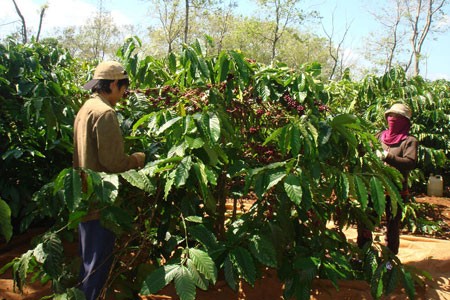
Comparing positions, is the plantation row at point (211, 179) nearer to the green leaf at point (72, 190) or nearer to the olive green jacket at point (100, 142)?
the green leaf at point (72, 190)

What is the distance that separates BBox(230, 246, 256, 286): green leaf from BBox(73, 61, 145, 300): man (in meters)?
0.66

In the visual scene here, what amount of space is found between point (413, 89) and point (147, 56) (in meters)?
3.06

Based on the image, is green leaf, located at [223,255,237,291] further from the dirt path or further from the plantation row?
the dirt path

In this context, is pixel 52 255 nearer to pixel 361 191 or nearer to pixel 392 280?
pixel 361 191

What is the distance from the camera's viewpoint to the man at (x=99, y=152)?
6.08 feet

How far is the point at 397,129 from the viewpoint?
3.16 metres

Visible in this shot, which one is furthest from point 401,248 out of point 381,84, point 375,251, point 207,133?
point 207,133

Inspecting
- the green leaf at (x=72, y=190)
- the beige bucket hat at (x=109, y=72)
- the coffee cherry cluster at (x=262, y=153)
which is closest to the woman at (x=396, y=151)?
the coffee cherry cluster at (x=262, y=153)

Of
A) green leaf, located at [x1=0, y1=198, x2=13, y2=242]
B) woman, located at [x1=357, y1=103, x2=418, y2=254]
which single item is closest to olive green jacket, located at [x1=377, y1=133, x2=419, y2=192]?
woman, located at [x1=357, y1=103, x2=418, y2=254]

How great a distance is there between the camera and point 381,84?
157 inches

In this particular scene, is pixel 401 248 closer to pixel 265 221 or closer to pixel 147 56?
pixel 265 221

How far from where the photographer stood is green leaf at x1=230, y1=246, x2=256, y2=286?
63.0 inches

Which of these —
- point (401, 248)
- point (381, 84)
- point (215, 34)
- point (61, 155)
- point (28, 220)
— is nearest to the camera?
point (28, 220)

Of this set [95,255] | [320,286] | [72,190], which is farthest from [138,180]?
[320,286]
